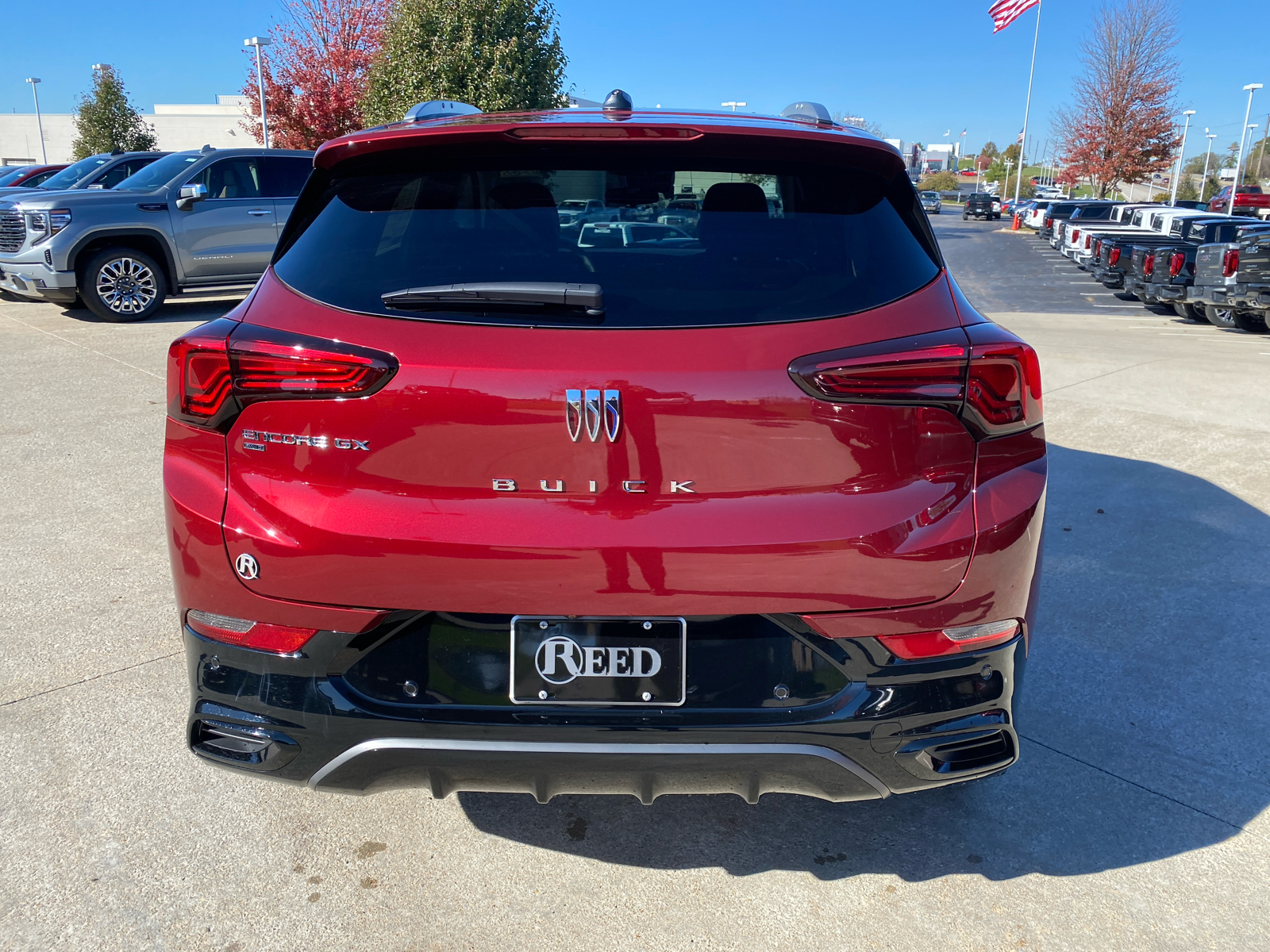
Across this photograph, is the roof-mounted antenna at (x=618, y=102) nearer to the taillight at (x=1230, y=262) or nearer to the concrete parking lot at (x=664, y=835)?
the concrete parking lot at (x=664, y=835)

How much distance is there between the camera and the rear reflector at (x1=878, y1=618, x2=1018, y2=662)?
2.04 meters

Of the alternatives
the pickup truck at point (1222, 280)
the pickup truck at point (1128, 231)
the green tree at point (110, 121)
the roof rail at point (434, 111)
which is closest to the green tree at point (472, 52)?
the pickup truck at point (1222, 280)

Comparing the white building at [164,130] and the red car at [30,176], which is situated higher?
the white building at [164,130]

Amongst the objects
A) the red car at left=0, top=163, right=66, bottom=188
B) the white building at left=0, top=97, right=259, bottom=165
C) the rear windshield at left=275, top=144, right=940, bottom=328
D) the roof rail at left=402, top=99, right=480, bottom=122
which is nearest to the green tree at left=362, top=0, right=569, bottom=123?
the red car at left=0, top=163, right=66, bottom=188

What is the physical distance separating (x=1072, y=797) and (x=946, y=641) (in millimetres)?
1115

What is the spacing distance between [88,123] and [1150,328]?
40.0 metres

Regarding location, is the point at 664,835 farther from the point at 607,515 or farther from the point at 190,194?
the point at 190,194

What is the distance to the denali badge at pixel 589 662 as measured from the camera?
2029 millimetres

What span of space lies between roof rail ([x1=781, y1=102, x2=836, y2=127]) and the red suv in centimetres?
54

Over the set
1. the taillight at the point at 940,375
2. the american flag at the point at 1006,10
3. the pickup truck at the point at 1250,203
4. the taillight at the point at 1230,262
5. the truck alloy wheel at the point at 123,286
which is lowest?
the truck alloy wheel at the point at 123,286

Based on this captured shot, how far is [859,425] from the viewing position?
1.98 m

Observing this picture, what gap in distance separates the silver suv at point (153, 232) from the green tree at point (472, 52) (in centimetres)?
473

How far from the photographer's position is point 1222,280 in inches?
536

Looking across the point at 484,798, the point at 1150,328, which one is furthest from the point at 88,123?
the point at 484,798
